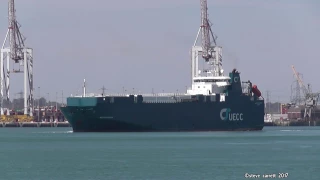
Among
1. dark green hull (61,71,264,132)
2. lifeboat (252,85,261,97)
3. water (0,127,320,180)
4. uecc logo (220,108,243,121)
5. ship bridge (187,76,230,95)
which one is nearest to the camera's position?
water (0,127,320,180)

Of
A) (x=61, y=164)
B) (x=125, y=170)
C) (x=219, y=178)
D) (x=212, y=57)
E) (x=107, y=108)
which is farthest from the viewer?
(x=212, y=57)

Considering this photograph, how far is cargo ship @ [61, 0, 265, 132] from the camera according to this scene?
115 metres

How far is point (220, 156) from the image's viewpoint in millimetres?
73125

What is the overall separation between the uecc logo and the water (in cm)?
2060

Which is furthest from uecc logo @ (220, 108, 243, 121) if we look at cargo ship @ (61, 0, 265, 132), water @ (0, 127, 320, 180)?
water @ (0, 127, 320, 180)

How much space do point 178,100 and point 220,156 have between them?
4587 centimetres

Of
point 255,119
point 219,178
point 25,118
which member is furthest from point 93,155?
point 25,118

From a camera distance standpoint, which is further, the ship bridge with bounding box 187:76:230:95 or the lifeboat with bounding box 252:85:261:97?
the lifeboat with bounding box 252:85:261:97

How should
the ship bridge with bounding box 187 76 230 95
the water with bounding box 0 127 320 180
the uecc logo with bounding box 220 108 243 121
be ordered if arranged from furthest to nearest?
the ship bridge with bounding box 187 76 230 95
the uecc logo with bounding box 220 108 243 121
the water with bounding box 0 127 320 180

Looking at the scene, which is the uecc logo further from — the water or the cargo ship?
the water

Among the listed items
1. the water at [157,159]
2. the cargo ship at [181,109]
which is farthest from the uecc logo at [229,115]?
the water at [157,159]

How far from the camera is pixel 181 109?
117062 mm

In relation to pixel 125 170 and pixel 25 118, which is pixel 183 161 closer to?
pixel 125 170

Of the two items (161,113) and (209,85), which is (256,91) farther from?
(161,113)
